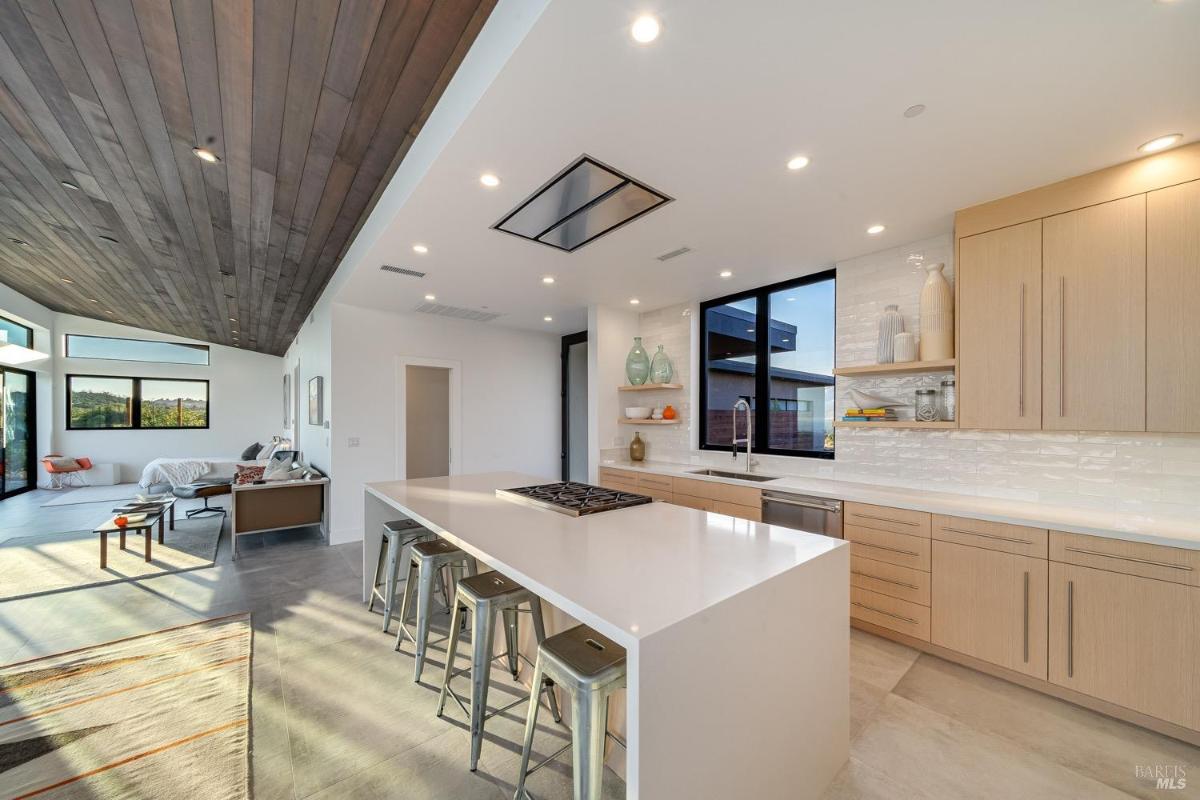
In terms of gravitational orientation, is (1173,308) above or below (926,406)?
above

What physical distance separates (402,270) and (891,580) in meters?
4.08

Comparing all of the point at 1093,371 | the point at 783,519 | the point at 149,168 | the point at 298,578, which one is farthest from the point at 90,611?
the point at 1093,371

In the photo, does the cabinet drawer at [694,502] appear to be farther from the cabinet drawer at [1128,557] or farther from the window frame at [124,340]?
the window frame at [124,340]

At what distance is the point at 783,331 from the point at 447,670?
3.53m

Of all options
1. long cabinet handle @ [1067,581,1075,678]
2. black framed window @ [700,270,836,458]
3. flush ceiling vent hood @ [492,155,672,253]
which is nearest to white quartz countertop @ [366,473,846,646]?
long cabinet handle @ [1067,581,1075,678]

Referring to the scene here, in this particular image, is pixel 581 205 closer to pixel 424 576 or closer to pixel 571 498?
pixel 571 498

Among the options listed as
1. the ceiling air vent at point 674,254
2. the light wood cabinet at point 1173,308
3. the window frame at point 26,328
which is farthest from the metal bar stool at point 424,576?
the window frame at point 26,328

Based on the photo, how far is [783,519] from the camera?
301 centimetres

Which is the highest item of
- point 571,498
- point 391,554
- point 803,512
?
point 571,498

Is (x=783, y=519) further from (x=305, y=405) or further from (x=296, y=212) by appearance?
(x=305, y=405)

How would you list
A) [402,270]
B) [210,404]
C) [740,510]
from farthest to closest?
1. [210,404]
2. [402,270]
3. [740,510]

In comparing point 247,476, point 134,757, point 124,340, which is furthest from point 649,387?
point 124,340

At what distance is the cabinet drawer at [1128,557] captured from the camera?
67.4 inches

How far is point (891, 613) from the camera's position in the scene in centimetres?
253
